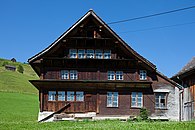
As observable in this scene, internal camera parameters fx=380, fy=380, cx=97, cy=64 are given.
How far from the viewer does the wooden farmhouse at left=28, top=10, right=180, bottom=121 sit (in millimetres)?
37188

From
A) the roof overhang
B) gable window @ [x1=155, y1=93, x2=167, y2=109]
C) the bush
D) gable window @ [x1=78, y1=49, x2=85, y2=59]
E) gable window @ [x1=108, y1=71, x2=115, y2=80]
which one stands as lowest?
the bush

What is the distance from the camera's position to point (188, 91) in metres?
35.4

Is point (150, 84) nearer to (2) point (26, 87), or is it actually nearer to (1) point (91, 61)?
(1) point (91, 61)

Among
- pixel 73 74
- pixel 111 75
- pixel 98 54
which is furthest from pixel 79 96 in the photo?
pixel 98 54

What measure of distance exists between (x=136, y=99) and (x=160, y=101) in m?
2.66

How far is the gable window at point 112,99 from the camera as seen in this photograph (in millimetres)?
37906

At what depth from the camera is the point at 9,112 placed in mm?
52594

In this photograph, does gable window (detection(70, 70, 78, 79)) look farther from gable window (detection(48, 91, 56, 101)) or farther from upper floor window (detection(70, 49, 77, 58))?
gable window (detection(48, 91, 56, 101))

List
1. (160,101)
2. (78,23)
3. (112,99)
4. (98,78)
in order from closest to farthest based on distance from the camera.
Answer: (78,23) → (98,78) → (112,99) → (160,101)

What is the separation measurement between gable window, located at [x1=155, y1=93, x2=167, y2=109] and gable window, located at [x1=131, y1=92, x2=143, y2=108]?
1.73 m

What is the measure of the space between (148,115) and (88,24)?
10936 millimetres

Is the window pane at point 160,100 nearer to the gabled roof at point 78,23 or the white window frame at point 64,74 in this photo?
Result: the gabled roof at point 78,23

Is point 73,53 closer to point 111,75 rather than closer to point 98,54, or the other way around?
point 98,54

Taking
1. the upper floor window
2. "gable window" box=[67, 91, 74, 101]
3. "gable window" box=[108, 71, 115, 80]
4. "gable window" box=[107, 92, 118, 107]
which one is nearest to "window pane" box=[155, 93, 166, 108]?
"gable window" box=[107, 92, 118, 107]
